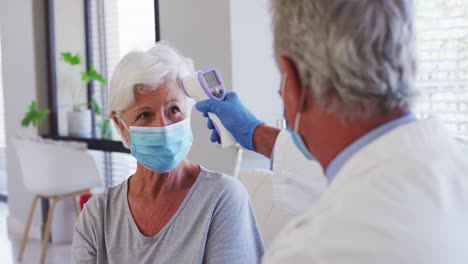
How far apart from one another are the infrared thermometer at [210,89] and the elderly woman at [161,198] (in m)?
0.09

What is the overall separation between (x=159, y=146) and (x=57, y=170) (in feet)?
7.38

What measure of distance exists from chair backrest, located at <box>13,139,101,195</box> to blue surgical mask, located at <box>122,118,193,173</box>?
83.9 inches

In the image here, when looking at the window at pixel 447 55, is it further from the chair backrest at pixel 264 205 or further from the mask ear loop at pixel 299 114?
the mask ear loop at pixel 299 114

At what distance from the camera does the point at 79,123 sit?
166 inches

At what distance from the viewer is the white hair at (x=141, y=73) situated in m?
1.59

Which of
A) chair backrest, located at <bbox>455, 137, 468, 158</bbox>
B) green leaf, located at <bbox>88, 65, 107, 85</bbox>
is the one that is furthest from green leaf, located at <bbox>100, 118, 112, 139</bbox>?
chair backrest, located at <bbox>455, 137, 468, 158</bbox>

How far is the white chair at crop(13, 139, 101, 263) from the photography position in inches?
145

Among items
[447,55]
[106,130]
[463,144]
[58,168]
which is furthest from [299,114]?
[106,130]

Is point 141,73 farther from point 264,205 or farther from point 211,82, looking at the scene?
point 264,205

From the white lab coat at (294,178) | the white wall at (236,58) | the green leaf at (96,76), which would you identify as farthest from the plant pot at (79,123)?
the white lab coat at (294,178)

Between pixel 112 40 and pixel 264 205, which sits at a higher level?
pixel 112 40

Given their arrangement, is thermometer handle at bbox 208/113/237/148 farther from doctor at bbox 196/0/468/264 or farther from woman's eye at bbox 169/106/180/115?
doctor at bbox 196/0/468/264

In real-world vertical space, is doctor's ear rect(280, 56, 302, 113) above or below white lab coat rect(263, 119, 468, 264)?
above

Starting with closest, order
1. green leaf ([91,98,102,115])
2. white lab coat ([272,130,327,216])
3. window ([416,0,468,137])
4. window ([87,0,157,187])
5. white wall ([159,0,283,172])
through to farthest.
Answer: white lab coat ([272,130,327,216]) → window ([416,0,468,137]) → white wall ([159,0,283,172]) → window ([87,0,157,187]) → green leaf ([91,98,102,115])
